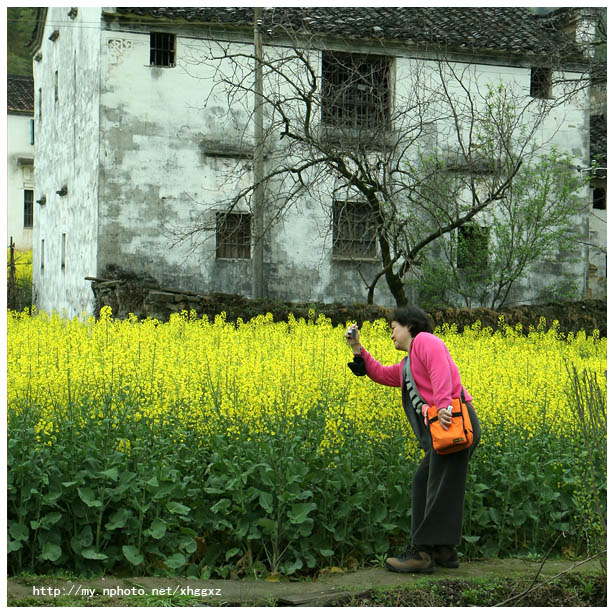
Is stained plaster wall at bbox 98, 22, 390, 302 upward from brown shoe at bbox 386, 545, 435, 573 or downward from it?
upward

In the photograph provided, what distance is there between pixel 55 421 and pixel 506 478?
3676 millimetres

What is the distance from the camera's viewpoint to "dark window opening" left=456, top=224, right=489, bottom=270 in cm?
2017

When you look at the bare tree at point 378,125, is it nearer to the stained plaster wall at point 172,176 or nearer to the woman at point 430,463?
the stained plaster wall at point 172,176

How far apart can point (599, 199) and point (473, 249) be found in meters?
6.41

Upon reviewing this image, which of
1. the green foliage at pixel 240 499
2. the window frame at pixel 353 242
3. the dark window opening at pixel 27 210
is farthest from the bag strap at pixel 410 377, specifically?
the dark window opening at pixel 27 210

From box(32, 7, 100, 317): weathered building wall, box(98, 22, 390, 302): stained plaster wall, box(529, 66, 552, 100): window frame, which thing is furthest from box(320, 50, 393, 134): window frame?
box(32, 7, 100, 317): weathered building wall

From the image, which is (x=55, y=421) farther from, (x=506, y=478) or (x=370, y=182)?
(x=370, y=182)

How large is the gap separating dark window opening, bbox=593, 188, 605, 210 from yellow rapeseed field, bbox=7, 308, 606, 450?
14.3m

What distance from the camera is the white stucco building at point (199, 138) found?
63.4ft

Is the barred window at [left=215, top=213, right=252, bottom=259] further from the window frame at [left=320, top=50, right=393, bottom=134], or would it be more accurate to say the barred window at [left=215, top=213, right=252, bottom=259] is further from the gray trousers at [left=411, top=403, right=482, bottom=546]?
the gray trousers at [left=411, top=403, right=482, bottom=546]

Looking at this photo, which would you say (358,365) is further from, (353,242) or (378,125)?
(353,242)

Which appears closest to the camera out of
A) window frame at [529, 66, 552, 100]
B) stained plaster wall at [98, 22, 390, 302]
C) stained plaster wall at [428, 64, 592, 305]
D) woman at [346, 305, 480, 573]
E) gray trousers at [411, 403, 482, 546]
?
woman at [346, 305, 480, 573]

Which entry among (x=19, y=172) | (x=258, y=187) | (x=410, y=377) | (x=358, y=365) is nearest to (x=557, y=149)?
→ (x=258, y=187)

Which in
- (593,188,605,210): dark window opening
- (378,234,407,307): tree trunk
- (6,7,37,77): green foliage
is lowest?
(378,234,407,307): tree trunk
